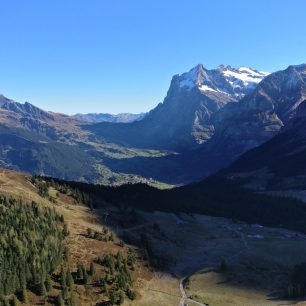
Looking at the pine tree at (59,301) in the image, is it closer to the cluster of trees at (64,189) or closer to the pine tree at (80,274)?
the pine tree at (80,274)

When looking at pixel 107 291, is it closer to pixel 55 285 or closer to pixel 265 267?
pixel 55 285

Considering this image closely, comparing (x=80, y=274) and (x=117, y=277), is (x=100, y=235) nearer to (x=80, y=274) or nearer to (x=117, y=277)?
(x=117, y=277)

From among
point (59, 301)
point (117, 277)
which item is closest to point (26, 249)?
point (59, 301)

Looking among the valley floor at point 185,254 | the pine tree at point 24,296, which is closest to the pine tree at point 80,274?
the valley floor at point 185,254

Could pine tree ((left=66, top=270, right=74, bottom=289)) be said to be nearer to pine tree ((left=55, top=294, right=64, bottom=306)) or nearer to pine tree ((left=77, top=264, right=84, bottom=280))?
pine tree ((left=77, top=264, right=84, bottom=280))

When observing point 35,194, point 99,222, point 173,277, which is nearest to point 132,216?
point 99,222

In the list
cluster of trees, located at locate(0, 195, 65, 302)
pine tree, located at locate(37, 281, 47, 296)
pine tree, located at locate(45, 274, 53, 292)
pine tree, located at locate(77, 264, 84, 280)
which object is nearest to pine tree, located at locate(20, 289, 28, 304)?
cluster of trees, located at locate(0, 195, 65, 302)

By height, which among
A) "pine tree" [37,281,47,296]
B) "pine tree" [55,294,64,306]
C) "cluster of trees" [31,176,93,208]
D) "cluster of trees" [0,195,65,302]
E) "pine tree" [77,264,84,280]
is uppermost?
"cluster of trees" [31,176,93,208]
